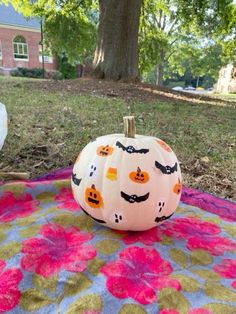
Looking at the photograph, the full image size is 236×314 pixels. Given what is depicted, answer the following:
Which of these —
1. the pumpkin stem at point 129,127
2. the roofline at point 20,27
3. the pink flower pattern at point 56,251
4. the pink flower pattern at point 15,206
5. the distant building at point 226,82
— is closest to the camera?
the pink flower pattern at point 56,251

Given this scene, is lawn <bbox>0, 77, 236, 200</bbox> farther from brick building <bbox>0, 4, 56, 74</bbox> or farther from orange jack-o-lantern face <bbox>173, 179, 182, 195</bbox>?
brick building <bbox>0, 4, 56, 74</bbox>

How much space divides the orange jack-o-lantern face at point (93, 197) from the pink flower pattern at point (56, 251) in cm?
17

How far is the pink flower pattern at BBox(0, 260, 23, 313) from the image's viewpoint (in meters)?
1.09

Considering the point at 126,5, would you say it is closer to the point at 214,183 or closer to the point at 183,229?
the point at 214,183

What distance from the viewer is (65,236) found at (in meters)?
1.47

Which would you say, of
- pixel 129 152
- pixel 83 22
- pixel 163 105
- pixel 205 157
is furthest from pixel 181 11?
pixel 129 152

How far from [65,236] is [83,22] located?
1068 centimetres

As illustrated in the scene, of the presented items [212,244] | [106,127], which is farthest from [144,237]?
[106,127]

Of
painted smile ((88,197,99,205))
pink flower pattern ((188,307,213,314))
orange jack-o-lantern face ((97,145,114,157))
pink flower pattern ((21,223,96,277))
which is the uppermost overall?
orange jack-o-lantern face ((97,145,114,157))

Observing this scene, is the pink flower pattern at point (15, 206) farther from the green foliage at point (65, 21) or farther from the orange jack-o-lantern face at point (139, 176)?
the green foliage at point (65, 21)

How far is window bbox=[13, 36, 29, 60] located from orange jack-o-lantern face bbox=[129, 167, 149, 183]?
29.7 metres

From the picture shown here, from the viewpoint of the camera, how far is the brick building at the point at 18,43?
89.2 ft

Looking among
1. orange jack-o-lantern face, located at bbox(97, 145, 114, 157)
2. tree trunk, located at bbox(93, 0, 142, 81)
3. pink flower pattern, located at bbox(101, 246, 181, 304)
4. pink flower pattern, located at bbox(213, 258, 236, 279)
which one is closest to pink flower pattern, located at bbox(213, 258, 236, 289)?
pink flower pattern, located at bbox(213, 258, 236, 279)

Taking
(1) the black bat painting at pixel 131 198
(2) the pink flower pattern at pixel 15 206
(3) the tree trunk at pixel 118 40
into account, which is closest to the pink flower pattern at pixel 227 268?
(1) the black bat painting at pixel 131 198
